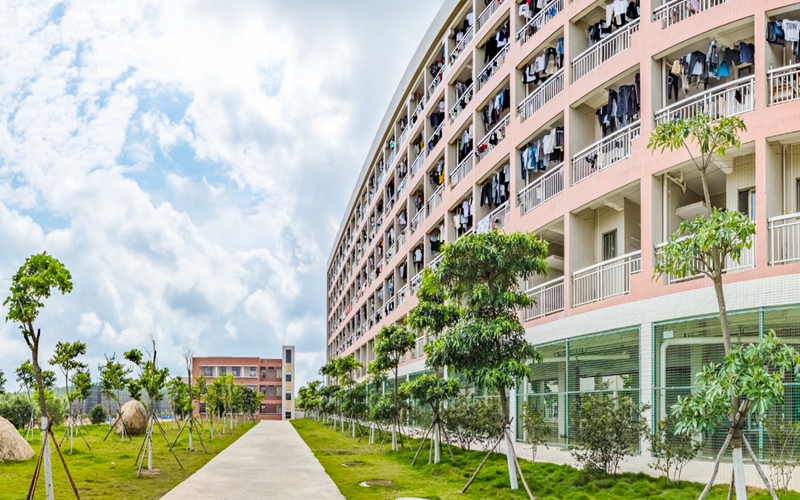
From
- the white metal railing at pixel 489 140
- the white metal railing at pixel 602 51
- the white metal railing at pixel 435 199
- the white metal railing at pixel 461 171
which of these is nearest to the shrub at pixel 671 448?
the white metal railing at pixel 602 51

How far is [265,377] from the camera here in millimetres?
117500

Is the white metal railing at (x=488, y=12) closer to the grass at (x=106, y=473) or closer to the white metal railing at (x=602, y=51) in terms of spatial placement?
the white metal railing at (x=602, y=51)

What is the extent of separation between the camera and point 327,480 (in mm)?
19156

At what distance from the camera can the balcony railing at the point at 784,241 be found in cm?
1427

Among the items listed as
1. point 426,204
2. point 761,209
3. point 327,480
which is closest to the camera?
point 761,209

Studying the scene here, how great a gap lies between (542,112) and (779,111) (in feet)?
28.3

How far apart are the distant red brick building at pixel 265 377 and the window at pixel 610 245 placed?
98.5 metres

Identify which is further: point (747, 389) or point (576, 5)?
point (576, 5)

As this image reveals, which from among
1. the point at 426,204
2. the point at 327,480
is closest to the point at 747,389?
the point at 327,480

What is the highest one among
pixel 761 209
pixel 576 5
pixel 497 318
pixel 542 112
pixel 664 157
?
pixel 576 5

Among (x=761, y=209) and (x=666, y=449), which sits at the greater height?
(x=761, y=209)

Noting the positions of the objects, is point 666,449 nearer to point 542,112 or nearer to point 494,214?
point 542,112

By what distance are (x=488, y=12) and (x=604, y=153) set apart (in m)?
11.4

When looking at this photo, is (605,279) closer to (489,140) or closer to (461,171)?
(489,140)
